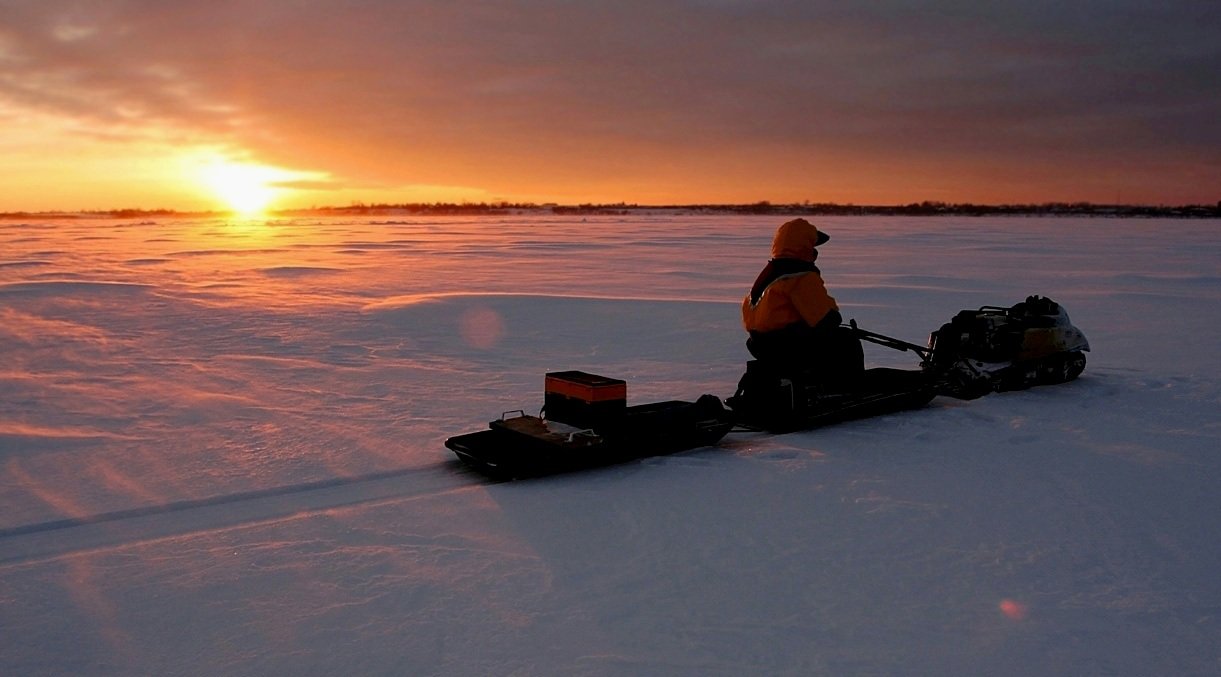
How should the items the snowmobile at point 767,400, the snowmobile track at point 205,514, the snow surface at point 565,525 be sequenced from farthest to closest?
the snowmobile at point 767,400 < the snowmobile track at point 205,514 < the snow surface at point 565,525

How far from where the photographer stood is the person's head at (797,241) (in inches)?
203

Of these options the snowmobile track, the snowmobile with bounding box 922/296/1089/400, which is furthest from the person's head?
the snowmobile track

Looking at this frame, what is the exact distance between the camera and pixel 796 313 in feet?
17.3

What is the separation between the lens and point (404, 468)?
4.67 meters

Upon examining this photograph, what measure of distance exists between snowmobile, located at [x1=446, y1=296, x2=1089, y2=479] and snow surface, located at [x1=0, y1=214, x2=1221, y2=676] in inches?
5.7

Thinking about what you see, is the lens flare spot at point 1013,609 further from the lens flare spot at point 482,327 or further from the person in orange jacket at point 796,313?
the lens flare spot at point 482,327

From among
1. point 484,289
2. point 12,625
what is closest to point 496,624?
point 12,625

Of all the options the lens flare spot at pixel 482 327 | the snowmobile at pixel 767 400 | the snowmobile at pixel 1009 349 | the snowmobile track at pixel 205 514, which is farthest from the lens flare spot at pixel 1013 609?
the lens flare spot at pixel 482 327

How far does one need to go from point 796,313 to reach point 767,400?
63 centimetres

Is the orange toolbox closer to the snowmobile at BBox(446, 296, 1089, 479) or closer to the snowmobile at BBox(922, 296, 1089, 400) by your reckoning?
the snowmobile at BBox(446, 296, 1089, 479)

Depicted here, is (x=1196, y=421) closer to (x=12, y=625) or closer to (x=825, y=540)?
(x=825, y=540)

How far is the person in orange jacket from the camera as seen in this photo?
204 inches

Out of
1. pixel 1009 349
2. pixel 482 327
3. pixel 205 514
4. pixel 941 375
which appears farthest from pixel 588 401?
pixel 482 327

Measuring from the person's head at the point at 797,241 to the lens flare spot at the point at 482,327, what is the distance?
13.2ft
